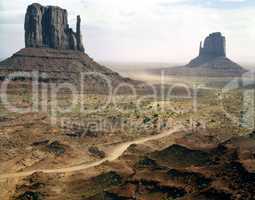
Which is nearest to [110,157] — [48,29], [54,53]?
[54,53]

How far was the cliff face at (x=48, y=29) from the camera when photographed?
17788 centimetres

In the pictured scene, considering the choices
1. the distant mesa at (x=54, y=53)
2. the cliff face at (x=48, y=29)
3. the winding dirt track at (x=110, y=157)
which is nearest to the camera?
the winding dirt track at (x=110, y=157)

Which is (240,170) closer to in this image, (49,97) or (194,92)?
(49,97)

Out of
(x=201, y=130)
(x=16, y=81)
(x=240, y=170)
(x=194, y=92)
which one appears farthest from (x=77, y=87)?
(x=240, y=170)

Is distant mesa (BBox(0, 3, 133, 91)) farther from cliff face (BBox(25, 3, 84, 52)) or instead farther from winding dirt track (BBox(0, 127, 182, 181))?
winding dirt track (BBox(0, 127, 182, 181))

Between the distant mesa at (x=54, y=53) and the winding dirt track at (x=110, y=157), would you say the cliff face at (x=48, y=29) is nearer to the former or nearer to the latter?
the distant mesa at (x=54, y=53)

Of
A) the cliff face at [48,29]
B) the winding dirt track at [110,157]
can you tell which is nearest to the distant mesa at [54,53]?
the cliff face at [48,29]

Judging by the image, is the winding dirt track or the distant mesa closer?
the winding dirt track

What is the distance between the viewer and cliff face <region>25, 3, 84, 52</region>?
178 meters

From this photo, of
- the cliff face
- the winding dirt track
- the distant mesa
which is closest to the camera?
the winding dirt track

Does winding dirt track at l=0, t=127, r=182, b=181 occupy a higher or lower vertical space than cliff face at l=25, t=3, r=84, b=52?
lower

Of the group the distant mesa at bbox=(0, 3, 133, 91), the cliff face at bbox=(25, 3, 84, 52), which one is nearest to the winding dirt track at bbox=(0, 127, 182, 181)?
the distant mesa at bbox=(0, 3, 133, 91)

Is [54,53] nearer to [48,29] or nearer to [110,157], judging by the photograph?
[48,29]

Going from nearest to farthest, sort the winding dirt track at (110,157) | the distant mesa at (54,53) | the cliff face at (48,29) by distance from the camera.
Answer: the winding dirt track at (110,157) → the distant mesa at (54,53) → the cliff face at (48,29)
